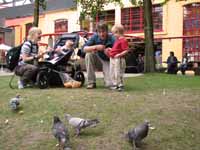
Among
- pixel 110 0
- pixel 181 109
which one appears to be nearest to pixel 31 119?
pixel 181 109

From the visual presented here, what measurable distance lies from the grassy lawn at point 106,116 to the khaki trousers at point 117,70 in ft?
0.96

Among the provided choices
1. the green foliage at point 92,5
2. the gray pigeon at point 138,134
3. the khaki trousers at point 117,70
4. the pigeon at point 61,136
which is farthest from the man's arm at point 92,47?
the green foliage at point 92,5

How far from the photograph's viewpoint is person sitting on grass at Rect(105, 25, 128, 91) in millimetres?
9297

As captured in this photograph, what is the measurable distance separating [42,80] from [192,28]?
1940 centimetres

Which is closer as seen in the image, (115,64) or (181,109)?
(181,109)

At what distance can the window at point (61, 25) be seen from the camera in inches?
1437

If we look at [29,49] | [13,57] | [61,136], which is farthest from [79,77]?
[61,136]

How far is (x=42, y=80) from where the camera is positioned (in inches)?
391

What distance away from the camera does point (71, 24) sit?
3588 cm

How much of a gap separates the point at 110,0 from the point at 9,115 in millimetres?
13854

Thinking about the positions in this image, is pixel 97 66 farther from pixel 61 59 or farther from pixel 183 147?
pixel 183 147

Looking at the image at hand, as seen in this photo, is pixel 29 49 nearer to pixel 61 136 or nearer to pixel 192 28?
→ pixel 61 136

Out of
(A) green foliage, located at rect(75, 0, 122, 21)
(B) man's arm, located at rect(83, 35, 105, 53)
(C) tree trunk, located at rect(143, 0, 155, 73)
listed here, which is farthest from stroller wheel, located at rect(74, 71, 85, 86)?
(A) green foliage, located at rect(75, 0, 122, 21)

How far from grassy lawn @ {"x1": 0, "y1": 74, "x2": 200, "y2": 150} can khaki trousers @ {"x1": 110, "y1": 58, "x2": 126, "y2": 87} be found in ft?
0.96
